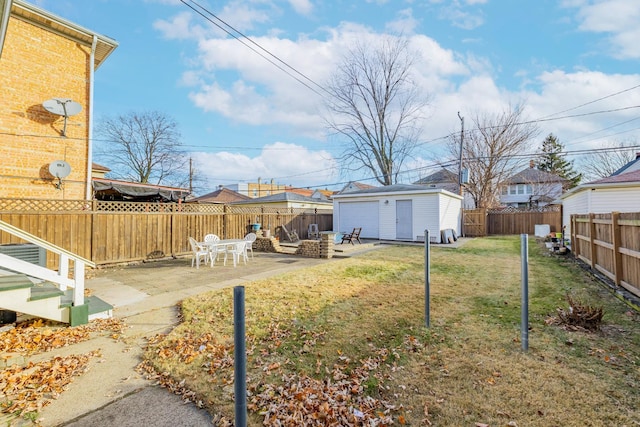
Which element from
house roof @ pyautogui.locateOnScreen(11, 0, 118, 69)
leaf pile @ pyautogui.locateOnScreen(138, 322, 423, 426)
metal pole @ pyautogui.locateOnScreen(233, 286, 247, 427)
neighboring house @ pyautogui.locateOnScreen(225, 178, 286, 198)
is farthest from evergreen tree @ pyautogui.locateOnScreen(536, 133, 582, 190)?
metal pole @ pyautogui.locateOnScreen(233, 286, 247, 427)

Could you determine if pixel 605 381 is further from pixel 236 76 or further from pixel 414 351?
pixel 236 76

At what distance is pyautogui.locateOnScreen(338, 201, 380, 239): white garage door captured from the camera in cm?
1689

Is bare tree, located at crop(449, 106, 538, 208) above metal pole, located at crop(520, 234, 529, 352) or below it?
above

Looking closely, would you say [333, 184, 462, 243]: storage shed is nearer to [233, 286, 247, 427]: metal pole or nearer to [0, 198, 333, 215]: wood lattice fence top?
[0, 198, 333, 215]: wood lattice fence top

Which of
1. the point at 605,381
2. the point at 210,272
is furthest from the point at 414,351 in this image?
the point at 210,272

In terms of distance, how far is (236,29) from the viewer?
831 centimetres

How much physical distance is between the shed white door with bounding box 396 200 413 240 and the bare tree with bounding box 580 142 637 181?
83.0ft

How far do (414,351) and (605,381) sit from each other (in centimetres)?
166

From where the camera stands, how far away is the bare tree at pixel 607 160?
1101 inches

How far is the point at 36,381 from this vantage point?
268 cm

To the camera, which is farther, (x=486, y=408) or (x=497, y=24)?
(x=497, y=24)

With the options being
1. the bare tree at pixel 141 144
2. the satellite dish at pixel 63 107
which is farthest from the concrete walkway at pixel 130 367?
the bare tree at pixel 141 144

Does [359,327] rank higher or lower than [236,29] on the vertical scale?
lower

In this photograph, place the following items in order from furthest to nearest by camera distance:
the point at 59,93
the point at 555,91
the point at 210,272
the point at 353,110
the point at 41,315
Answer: the point at 353,110 < the point at 555,91 < the point at 59,93 < the point at 210,272 < the point at 41,315
